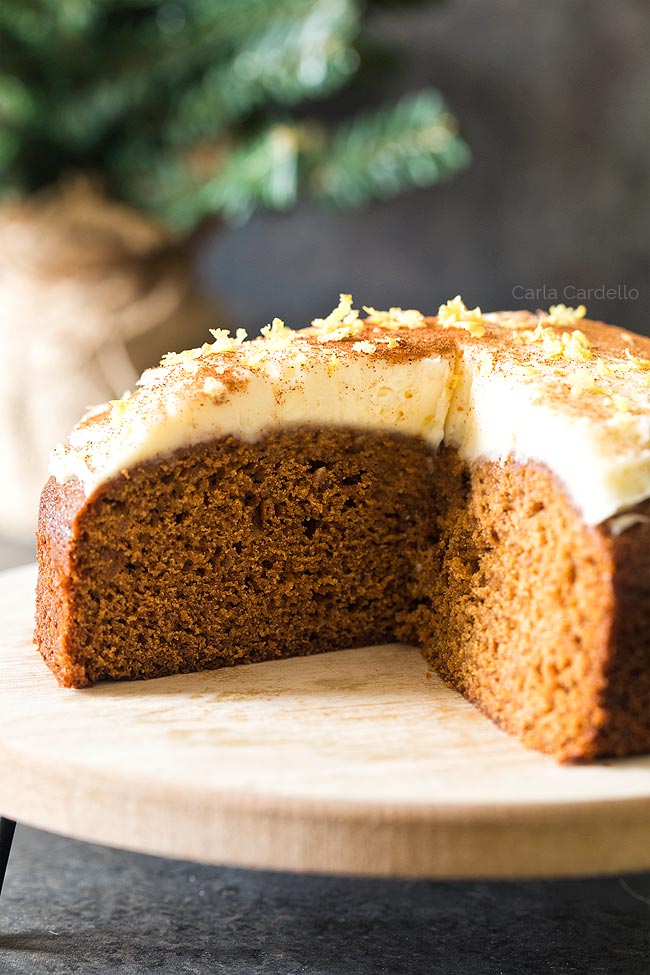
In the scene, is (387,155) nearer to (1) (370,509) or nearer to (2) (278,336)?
(2) (278,336)

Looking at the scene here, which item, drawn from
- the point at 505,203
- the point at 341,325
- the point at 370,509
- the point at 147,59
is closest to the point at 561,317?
the point at 341,325

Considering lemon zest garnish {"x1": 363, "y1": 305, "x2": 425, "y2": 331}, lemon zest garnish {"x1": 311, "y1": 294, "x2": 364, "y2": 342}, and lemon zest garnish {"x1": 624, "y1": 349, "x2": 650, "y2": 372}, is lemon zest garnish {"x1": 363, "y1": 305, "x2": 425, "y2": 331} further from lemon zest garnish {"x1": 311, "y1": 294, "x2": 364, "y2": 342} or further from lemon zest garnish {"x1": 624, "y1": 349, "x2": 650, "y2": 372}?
lemon zest garnish {"x1": 624, "y1": 349, "x2": 650, "y2": 372}

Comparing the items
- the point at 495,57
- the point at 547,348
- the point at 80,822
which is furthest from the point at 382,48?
the point at 80,822

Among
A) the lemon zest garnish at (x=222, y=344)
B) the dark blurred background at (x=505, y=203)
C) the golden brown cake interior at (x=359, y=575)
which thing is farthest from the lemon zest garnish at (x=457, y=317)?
the dark blurred background at (x=505, y=203)

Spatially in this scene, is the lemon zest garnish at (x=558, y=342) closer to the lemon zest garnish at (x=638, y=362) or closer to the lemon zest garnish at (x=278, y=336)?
the lemon zest garnish at (x=638, y=362)

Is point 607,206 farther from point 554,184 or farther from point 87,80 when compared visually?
point 87,80

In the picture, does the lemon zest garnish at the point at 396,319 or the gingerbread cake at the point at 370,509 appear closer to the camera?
the gingerbread cake at the point at 370,509
